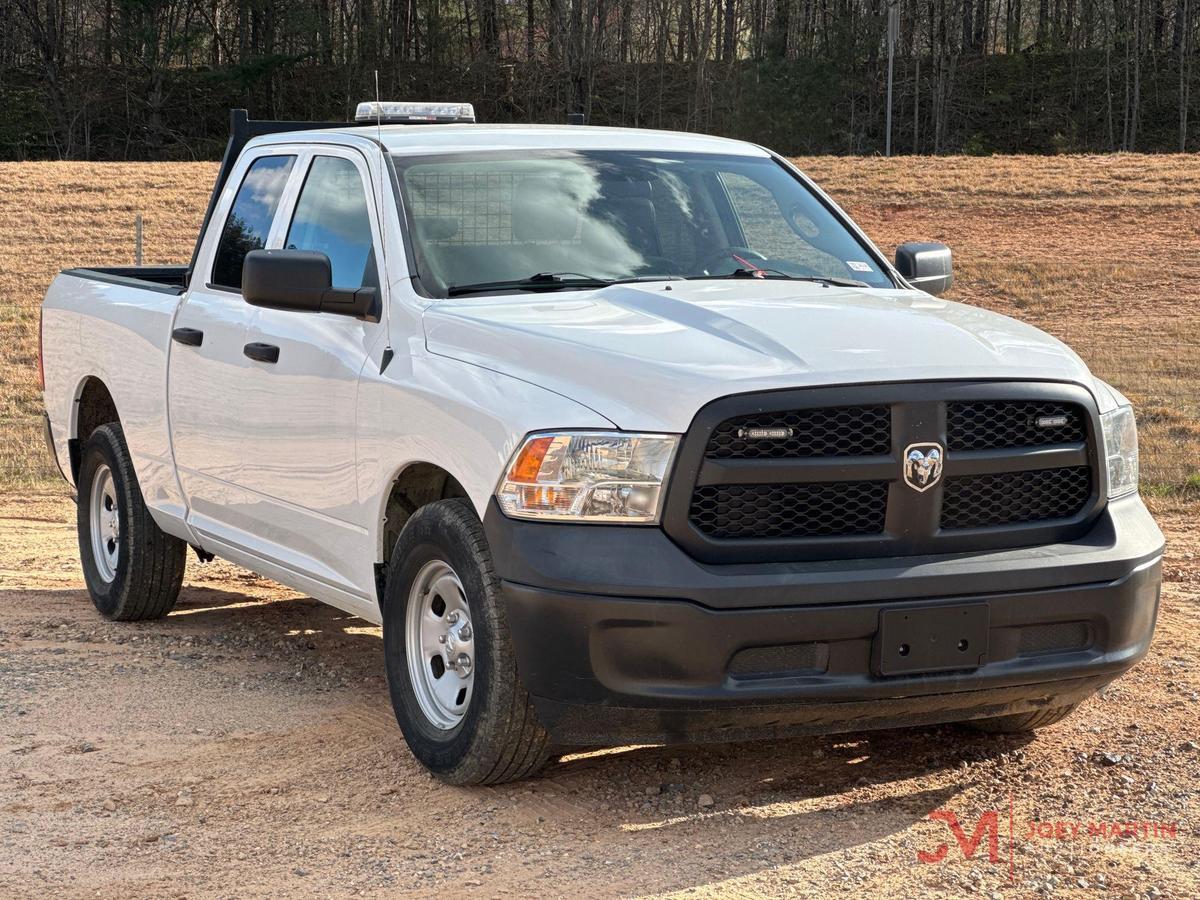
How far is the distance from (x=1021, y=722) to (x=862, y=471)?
146cm

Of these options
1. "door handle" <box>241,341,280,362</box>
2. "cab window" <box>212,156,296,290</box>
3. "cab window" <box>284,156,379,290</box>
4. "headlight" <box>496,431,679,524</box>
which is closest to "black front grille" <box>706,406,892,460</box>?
"headlight" <box>496,431,679,524</box>

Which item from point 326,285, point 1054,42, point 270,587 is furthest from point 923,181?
point 1054,42

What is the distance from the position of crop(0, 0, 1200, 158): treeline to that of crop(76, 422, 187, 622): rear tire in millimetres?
51399

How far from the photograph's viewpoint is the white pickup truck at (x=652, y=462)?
4266 mm

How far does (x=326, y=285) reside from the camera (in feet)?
17.3

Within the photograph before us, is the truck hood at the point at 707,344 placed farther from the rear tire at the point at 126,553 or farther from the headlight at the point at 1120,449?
the rear tire at the point at 126,553

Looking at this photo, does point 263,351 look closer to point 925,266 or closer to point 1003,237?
point 925,266

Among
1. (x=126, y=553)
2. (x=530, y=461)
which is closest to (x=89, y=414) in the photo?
(x=126, y=553)

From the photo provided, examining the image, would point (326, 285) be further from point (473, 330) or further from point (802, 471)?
point (802, 471)

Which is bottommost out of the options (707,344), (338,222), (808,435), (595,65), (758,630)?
(758,630)

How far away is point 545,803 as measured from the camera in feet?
15.7

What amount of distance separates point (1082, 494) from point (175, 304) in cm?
370

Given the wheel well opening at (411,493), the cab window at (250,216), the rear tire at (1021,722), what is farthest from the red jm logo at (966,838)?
the cab window at (250,216)

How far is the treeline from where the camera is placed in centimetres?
6062
